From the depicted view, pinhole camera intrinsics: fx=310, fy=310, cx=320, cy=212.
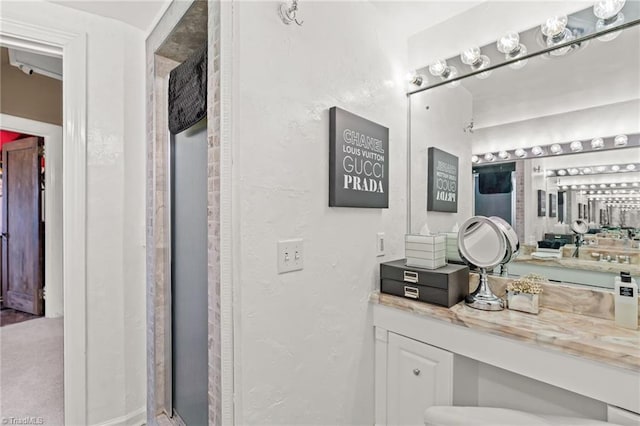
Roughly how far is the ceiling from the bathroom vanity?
77.9 inches

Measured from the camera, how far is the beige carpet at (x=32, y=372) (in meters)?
1.99

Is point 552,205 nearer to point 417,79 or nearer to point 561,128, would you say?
point 561,128

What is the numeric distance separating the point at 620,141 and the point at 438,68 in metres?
0.97

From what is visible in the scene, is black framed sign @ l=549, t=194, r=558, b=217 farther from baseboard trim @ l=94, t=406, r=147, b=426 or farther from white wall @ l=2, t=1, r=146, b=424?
baseboard trim @ l=94, t=406, r=147, b=426

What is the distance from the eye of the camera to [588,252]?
1.46 metres

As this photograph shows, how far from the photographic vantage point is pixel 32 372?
2434 mm

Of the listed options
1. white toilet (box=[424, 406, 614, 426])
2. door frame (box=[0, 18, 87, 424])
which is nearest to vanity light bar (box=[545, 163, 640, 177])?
white toilet (box=[424, 406, 614, 426])

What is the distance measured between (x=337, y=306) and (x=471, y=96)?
1432 mm

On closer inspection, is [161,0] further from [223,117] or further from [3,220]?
[3,220]

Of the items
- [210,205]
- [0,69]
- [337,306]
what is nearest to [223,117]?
[210,205]

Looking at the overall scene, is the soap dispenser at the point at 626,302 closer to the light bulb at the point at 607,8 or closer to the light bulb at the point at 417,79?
the light bulb at the point at 607,8

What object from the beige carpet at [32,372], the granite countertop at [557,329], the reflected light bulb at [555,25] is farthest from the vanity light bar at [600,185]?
the beige carpet at [32,372]

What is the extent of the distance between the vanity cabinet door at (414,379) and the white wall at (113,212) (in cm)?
154

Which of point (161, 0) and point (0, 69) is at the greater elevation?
point (0, 69)
